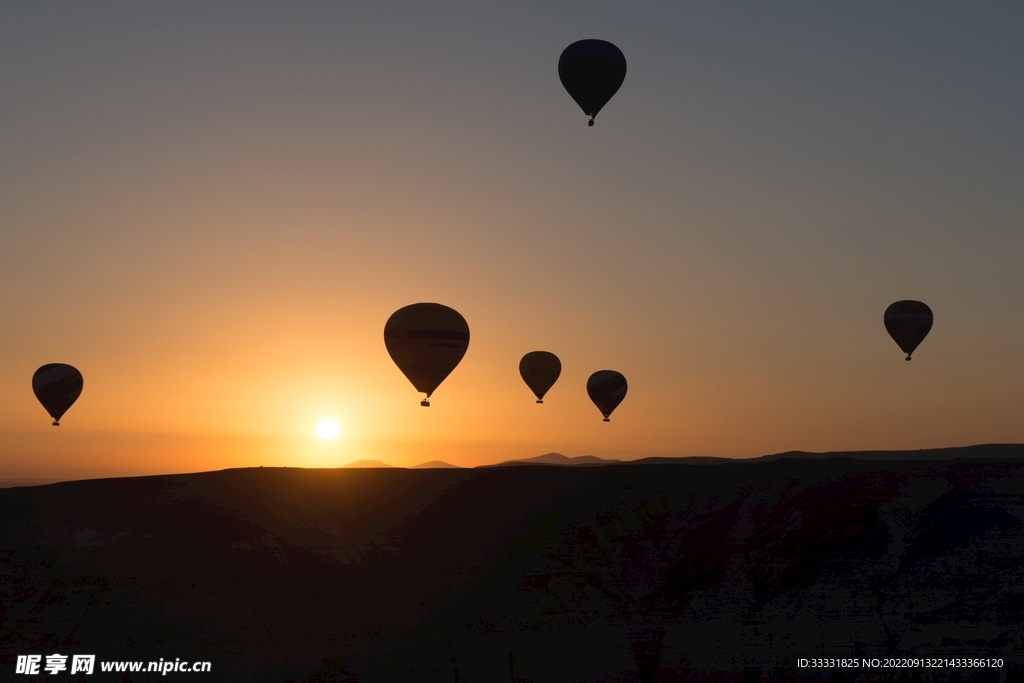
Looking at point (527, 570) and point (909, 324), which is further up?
point (909, 324)

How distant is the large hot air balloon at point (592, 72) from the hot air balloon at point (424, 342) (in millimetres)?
13752

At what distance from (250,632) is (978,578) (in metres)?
31.7

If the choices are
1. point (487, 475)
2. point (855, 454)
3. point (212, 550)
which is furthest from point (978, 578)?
point (855, 454)

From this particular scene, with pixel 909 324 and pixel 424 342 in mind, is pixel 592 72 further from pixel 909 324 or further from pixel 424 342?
pixel 909 324

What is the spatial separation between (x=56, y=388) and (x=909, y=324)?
2310 inches

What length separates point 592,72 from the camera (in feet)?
193

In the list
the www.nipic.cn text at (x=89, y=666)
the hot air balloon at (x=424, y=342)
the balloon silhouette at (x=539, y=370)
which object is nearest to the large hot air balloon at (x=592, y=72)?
the hot air balloon at (x=424, y=342)

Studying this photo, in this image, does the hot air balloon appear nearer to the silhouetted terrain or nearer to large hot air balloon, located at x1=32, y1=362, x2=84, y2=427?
the silhouetted terrain

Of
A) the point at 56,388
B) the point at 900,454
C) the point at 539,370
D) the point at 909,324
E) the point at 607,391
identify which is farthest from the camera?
the point at 900,454

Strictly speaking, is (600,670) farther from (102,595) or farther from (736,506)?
(102,595)

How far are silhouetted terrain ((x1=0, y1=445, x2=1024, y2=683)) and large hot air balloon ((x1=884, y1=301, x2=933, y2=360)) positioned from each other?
13354 millimetres

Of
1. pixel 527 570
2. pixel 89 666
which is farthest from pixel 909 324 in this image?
pixel 89 666

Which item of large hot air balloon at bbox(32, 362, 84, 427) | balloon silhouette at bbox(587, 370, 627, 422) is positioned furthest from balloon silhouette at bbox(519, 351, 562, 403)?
large hot air balloon at bbox(32, 362, 84, 427)

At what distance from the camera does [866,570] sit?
48.6 m
